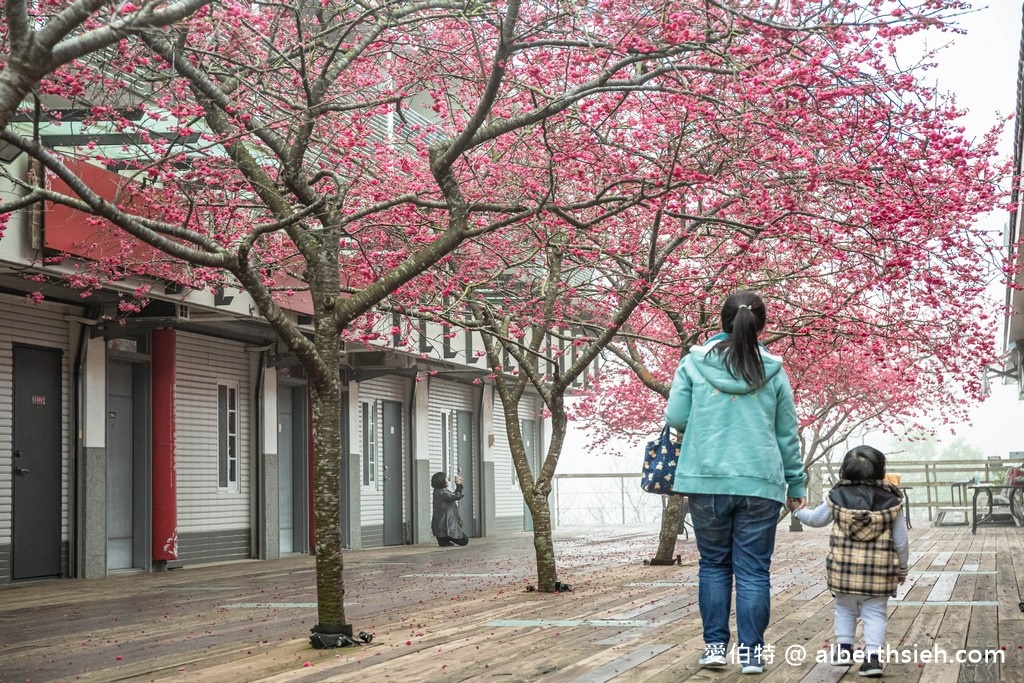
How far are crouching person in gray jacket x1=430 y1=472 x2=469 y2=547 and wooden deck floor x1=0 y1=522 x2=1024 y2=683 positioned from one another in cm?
780

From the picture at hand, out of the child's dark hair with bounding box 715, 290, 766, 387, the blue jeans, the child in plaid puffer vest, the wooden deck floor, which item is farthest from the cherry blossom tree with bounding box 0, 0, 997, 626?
the blue jeans

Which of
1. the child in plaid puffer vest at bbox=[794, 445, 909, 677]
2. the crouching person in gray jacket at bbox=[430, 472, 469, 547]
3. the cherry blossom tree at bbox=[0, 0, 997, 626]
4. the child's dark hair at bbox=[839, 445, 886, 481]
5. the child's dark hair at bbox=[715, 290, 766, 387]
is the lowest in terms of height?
the crouching person in gray jacket at bbox=[430, 472, 469, 547]

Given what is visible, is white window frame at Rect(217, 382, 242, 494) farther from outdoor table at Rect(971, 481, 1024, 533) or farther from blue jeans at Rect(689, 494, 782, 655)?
blue jeans at Rect(689, 494, 782, 655)

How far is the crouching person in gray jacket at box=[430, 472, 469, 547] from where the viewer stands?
2375 cm

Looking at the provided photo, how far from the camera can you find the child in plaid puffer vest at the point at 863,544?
5930 millimetres

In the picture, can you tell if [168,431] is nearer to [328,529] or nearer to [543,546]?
[543,546]

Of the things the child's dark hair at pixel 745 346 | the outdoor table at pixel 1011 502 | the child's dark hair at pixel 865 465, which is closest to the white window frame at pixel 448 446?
the outdoor table at pixel 1011 502

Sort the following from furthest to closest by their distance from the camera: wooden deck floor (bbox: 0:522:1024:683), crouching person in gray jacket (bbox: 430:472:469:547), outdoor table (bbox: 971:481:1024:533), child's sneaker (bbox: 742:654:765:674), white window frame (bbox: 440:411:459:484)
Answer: white window frame (bbox: 440:411:459:484) < crouching person in gray jacket (bbox: 430:472:469:547) < outdoor table (bbox: 971:481:1024:533) < wooden deck floor (bbox: 0:522:1024:683) < child's sneaker (bbox: 742:654:765:674)

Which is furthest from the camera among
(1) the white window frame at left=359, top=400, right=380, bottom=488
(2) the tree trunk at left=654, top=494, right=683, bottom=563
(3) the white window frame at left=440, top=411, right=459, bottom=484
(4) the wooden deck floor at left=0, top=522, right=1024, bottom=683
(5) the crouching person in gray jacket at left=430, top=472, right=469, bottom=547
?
(3) the white window frame at left=440, top=411, right=459, bottom=484

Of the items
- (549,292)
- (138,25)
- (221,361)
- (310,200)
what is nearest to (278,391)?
(221,361)

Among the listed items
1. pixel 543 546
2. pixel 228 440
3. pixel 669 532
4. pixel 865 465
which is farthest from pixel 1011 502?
pixel 865 465

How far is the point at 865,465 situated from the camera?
607 cm

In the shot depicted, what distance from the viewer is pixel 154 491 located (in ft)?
54.0

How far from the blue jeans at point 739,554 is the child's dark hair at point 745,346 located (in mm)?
535
